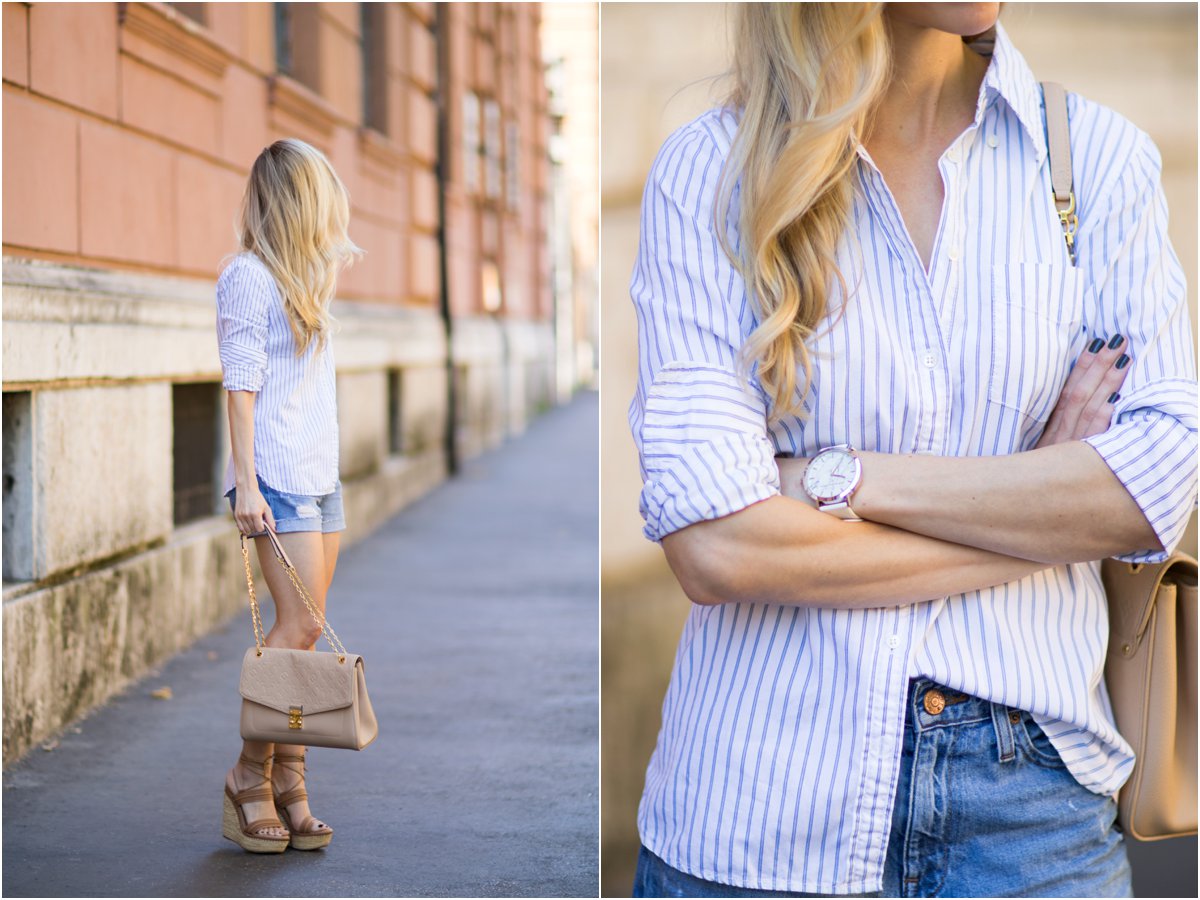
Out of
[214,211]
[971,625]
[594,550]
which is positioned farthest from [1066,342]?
[594,550]

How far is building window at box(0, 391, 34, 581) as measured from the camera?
12.5 ft

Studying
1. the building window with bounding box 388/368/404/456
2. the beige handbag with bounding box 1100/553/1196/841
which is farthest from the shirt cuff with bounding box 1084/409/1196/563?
the building window with bounding box 388/368/404/456

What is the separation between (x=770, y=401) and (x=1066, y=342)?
354mm

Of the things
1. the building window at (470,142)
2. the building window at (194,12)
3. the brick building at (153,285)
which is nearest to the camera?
the brick building at (153,285)

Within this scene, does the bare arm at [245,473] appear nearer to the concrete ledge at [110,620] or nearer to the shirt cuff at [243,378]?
the shirt cuff at [243,378]

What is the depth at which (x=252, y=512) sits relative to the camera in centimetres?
245

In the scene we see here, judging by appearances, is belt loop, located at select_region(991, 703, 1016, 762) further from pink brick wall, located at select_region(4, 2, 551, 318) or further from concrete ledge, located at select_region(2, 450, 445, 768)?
pink brick wall, located at select_region(4, 2, 551, 318)

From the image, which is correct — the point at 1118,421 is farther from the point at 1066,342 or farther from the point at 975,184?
the point at 975,184

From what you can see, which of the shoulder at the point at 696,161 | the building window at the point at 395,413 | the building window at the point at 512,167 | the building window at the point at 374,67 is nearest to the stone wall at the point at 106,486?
the building window at the point at 395,413

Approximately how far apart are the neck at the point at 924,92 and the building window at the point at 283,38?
12.5ft

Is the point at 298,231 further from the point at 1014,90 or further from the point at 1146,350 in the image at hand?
the point at 1146,350

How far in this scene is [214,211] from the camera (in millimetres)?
5117

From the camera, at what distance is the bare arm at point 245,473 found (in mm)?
2420

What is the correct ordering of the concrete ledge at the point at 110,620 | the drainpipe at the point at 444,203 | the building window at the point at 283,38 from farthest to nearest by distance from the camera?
the drainpipe at the point at 444,203 < the building window at the point at 283,38 < the concrete ledge at the point at 110,620
